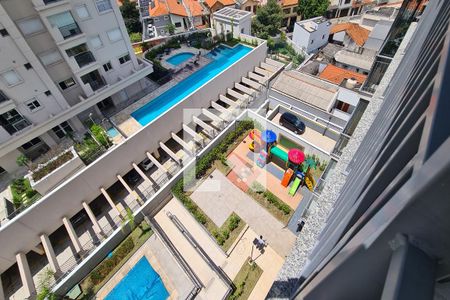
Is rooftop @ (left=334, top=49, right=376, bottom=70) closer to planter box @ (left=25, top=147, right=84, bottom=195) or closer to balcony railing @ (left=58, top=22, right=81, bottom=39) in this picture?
balcony railing @ (left=58, top=22, right=81, bottom=39)

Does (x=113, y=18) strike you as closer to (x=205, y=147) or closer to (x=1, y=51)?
(x=1, y=51)

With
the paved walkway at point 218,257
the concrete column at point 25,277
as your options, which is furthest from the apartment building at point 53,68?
the paved walkway at point 218,257

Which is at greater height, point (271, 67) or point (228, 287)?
point (271, 67)

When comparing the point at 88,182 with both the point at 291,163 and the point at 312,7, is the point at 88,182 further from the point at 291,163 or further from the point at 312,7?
the point at 312,7

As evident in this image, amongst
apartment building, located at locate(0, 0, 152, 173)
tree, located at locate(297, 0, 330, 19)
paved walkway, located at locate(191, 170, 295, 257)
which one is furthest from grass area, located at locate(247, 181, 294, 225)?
tree, located at locate(297, 0, 330, 19)

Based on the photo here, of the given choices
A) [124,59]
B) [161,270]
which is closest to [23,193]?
[161,270]

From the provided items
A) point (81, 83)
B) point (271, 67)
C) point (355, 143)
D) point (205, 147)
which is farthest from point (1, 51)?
point (271, 67)
